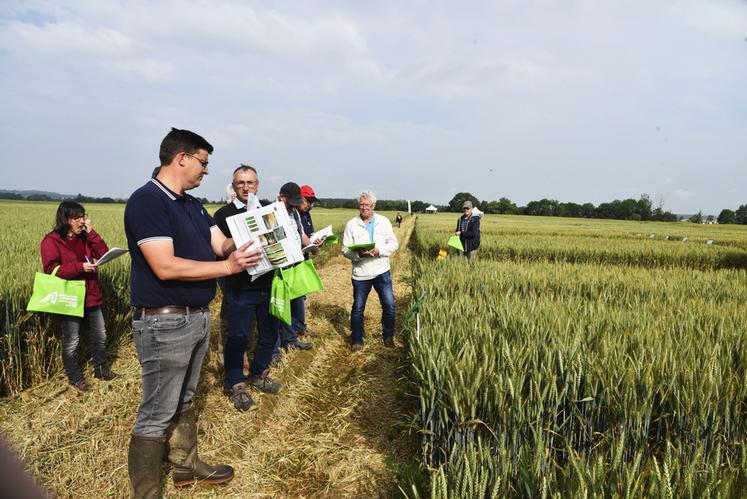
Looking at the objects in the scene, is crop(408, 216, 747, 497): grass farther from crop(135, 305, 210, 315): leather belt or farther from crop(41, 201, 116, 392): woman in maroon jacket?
crop(41, 201, 116, 392): woman in maroon jacket

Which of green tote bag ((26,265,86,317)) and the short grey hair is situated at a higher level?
the short grey hair

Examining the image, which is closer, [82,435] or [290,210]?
[82,435]

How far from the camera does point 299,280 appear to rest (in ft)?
13.1

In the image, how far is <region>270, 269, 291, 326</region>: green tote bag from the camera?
3957 mm

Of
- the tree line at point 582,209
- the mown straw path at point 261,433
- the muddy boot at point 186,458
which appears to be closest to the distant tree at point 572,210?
the tree line at point 582,209

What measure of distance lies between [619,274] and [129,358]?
767cm

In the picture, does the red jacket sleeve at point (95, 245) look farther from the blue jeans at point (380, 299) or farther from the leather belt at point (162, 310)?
the blue jeans at point (380, 299)

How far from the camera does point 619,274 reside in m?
6.96

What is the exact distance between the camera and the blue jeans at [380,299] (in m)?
5.64

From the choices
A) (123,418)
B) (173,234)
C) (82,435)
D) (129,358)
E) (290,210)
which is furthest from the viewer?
(129,358)

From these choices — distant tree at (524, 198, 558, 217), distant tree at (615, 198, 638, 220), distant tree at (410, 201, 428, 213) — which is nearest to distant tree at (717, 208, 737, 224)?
distant tree at (615, 198, 638, 220)

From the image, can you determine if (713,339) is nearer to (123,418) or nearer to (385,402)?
(385,402)

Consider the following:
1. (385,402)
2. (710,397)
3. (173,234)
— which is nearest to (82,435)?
(173,234)

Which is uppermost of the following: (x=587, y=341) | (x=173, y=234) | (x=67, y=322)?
(x=173, y=234)
